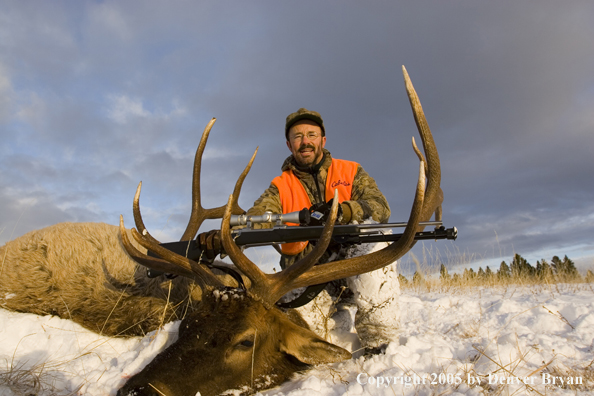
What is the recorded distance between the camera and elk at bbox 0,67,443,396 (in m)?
2.71

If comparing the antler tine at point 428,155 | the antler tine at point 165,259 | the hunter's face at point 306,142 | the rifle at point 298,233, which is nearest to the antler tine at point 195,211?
the rifle at point 298,233

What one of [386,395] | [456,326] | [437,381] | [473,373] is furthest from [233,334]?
[456,326]

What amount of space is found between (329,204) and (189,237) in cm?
194

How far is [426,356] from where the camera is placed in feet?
10.6

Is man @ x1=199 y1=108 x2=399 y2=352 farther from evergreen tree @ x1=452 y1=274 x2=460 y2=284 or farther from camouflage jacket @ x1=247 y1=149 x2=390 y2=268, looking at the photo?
evergreen tree @ x1=452 y1=274 x2=460 y2=284

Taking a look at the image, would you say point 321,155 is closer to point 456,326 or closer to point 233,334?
point 456,326

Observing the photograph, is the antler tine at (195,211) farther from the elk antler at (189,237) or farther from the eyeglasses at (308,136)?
the eyeglasses at (308,136)

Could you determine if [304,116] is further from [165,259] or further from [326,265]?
[165,259]

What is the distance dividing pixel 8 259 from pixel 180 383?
3932 mm

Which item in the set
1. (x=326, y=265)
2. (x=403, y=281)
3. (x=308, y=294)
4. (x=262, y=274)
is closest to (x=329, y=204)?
(x=326, y=265)

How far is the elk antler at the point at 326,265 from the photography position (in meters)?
2.96

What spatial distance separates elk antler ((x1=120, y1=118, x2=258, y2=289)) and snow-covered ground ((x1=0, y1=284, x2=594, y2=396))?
61 cm

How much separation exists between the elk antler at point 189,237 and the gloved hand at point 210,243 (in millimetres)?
221

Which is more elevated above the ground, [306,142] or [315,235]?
[306,142]
